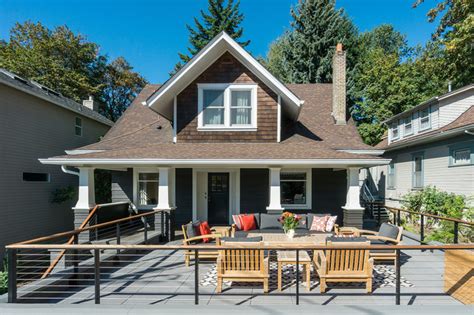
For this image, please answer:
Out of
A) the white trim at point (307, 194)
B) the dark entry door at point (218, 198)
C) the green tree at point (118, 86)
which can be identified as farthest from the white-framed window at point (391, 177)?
the green tree at point (118, 86)

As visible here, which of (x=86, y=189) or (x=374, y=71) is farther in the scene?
(x=374, y=71)

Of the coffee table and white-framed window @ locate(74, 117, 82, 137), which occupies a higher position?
white-framed window @ locate(74, 117, 82, 137)

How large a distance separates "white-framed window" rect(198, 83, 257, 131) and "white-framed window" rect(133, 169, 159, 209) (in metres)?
3.04

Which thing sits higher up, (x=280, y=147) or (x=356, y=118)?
(x=356, y=118)

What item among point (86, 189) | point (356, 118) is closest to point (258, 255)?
point (86, 189)

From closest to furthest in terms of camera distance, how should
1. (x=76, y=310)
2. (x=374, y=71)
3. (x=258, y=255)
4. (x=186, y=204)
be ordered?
(x=76, y=310) → (x=258, y=255) → (x=186, y=204) → (x=374, y=71)

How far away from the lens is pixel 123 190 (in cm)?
1180

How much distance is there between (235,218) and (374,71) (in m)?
21.0

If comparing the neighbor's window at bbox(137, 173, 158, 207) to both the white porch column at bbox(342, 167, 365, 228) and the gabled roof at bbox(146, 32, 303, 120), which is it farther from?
the white porch column at bbox(342, 167, 365, 228)

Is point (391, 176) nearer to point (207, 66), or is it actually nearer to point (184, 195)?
point (184, 195)

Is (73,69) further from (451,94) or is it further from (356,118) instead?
(451,94)

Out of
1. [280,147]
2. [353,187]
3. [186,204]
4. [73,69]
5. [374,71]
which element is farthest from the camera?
[73,69]

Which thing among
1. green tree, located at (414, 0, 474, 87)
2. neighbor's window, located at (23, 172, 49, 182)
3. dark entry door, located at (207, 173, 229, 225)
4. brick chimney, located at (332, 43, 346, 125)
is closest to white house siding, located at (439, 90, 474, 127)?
green tree, located at (414, 0, 474, 87)

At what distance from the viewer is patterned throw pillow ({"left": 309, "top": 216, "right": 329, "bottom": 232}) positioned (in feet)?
29.9
